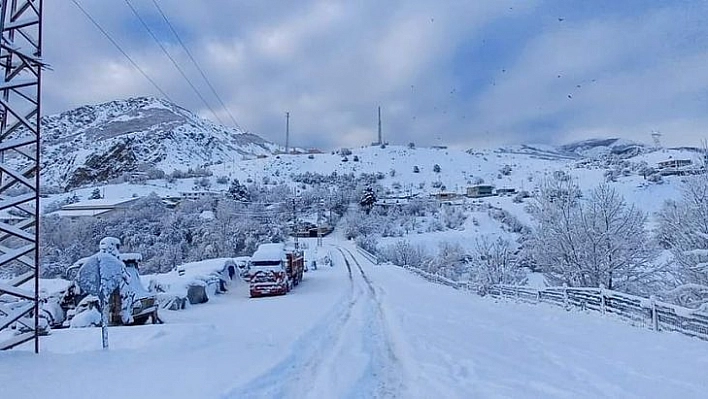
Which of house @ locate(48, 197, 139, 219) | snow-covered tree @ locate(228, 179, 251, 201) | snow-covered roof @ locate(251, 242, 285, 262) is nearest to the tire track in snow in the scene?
snow-covered roof @ locate(251, 242, 285, 262)

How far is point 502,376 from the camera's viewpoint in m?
7.71

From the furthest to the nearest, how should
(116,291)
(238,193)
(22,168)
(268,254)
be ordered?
(238,193)
(268,254)
(116,291)
(22,168)

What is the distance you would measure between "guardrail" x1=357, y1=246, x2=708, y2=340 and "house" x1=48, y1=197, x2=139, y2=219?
5638cm

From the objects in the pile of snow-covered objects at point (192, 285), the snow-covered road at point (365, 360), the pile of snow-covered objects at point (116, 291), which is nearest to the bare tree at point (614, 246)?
the snow-covered road at point (365, 360)

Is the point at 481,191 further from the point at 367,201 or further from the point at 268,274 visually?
the point at 268,274

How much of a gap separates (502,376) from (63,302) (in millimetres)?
12403

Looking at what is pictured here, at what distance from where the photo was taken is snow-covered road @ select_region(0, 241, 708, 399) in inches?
255

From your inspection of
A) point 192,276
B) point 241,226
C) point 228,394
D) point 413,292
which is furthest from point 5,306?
point 241,226

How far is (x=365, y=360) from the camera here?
8695 millimetres

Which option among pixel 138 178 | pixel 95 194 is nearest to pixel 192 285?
pixel 95 194

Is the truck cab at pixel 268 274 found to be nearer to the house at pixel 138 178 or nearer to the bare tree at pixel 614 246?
the bare tree at pixel 614 246

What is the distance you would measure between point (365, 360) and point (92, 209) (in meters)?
68.2

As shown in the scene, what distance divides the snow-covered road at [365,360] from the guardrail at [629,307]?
19.9 inches

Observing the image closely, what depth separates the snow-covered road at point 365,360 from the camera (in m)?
6.47
